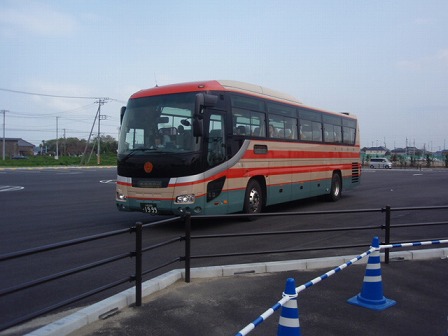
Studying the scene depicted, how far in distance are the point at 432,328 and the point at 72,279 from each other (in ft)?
15.9

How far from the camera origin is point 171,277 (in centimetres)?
578

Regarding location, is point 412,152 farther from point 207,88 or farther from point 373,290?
point 373,290

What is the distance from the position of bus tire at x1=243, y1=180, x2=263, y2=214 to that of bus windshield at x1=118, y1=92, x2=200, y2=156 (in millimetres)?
2432

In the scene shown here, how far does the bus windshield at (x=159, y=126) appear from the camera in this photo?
A: 33.1ft

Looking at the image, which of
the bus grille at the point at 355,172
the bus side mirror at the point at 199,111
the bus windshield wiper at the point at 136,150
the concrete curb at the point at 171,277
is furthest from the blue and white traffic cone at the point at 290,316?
the bus grille at the point at 355,172

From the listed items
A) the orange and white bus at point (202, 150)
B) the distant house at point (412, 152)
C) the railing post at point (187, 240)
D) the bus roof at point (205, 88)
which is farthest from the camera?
the distant house at point (412, 152)

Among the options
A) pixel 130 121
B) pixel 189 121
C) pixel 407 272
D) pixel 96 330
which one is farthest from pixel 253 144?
pixel 96 330

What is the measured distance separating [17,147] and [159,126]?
424ft

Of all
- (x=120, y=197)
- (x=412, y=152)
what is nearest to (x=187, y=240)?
(x=120, y=197)

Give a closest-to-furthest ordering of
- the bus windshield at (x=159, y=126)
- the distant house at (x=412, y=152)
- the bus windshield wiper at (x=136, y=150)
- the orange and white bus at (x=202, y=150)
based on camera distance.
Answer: the orange and white bus at (x=202, y=150) → the bus windshield at (x=159, y=126) → the bus windshield wiper at (x=136, y=150) → the distant house at (x=412, y=152)

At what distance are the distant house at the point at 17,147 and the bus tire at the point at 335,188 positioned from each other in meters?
107

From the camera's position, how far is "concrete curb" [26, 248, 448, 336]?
4.12 metres

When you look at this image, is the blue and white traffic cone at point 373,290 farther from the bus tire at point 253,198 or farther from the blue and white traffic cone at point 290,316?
the bus tire at point 253,198

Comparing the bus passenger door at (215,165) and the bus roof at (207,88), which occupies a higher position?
the bus roof at (207,88)
